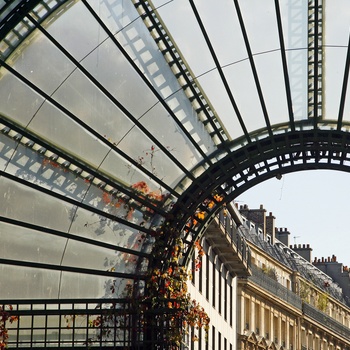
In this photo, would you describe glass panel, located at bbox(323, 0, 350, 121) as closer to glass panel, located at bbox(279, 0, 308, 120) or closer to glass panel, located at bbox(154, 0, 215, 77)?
glass panel, located at bbox(279, 0, 308, 120)

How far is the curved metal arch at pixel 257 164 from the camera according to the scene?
22.2 metres

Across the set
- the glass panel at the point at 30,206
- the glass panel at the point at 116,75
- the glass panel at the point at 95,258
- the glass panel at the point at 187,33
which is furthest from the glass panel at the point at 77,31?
the glass panel at the point at 95,258

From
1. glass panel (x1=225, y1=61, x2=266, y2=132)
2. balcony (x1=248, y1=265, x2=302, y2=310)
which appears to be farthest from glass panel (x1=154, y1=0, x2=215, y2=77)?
balcony (x1=248, y1=265, x2=302, y2=310)

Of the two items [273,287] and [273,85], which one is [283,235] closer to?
[273,287]

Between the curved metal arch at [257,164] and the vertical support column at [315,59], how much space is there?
48 centimetres

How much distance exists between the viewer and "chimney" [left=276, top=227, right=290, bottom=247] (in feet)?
281

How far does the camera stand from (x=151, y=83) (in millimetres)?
21484

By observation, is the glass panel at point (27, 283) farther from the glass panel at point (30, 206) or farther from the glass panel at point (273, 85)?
the glass panel at point (273, 85)

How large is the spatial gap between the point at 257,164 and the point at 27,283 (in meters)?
4.62

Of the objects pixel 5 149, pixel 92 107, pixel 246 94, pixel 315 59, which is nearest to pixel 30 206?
pixel 5 149

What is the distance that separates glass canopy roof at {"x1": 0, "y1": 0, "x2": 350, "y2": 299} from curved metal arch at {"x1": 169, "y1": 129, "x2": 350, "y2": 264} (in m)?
0.04

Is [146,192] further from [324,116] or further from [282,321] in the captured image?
[282,321]

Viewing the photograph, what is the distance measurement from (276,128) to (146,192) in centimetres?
260

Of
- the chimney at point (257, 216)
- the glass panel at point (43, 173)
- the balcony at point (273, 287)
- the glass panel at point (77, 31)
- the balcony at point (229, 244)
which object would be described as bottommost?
the glass panel at point (43, 173)
